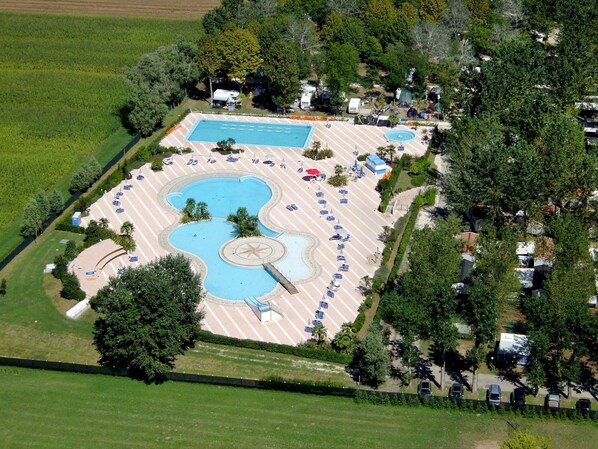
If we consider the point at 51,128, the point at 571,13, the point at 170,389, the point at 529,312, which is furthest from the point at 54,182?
the point at 571,13

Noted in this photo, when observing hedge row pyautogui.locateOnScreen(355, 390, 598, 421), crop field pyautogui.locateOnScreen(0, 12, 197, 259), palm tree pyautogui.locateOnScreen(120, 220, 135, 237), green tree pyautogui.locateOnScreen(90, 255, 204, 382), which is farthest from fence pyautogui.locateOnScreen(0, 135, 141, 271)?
hedge row pyautogui.locateOnScreen(355, 390, 598, 421)

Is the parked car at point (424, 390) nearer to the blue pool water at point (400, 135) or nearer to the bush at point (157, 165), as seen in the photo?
the bush at point (157, 165)

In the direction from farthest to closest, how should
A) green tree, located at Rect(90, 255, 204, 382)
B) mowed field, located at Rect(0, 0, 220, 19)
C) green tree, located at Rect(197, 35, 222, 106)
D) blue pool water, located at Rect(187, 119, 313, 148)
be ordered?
1. mowed field, located at Rect(0, 0, 220, 19)
2. green tree, located at Rect(197, 35, 222, 106)
3. blue pool water, located at Rect(187, 119, 313, 148)
4. green tree, located at Rect(90, 255, 204, 382)

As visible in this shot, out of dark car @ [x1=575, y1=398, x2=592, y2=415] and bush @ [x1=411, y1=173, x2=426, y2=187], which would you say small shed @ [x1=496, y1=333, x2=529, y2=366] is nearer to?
dark car @ [x1=575, y1=398, x2=592, y2=415]

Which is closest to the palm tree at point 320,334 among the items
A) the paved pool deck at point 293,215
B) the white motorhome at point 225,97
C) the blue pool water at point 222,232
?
the paved pool deck at point 293,215

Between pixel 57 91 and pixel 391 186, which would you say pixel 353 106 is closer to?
pixel 391 186

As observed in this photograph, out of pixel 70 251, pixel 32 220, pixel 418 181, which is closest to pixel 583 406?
pixel 418 181
